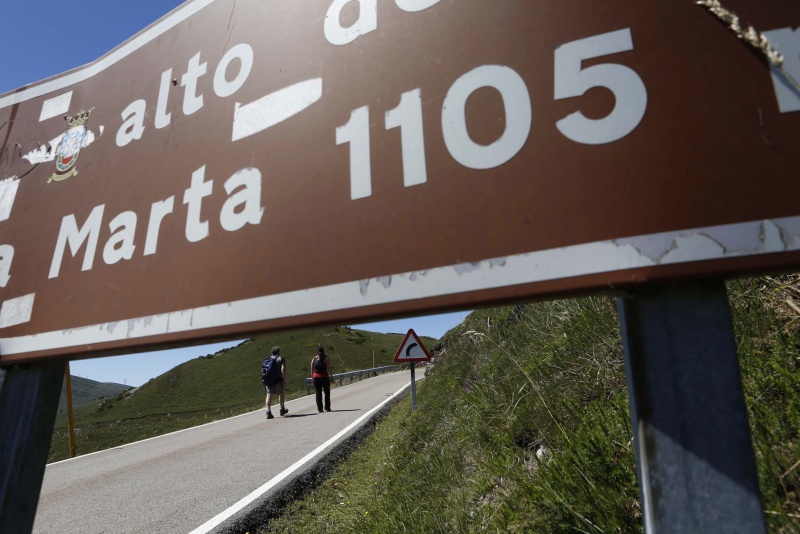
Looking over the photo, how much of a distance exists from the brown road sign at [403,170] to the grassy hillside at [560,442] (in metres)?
0.99

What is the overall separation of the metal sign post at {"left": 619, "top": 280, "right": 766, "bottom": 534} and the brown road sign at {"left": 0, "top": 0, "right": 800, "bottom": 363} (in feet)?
0.24

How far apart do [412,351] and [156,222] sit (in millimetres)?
9518

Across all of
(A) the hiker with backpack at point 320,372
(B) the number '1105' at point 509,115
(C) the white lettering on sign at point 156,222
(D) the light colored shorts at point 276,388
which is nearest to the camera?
(B) the number '1105' at point 509,115

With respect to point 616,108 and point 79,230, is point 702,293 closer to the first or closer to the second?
point 616,108

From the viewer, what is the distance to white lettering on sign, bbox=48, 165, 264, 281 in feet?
3.57

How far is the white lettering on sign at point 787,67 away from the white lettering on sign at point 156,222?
974 mm

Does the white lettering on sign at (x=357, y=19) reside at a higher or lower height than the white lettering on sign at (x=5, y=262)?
higher

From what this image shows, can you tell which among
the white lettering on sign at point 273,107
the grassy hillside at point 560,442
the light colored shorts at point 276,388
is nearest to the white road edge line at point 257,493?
the grassy hillside at point 560,442

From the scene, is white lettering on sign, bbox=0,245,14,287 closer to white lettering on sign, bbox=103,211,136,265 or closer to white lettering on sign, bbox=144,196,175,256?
white lettering on sign, bbox=103,211,136,265

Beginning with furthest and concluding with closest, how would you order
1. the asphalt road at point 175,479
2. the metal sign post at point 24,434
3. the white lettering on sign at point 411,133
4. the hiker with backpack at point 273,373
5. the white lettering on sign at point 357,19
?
the hiker with backpack at point 273,373 < the asphalt road at point 175,479 < the metal sign post at point 24,434 < the white lettering on sign at point 357,19 < the white lettering on sign at point 411,133

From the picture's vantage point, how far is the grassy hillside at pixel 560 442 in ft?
4.99

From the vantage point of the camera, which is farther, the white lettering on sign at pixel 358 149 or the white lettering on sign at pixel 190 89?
the white lettering on sign at pixel 190 89

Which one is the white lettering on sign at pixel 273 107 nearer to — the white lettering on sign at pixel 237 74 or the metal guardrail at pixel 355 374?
the white lettering on sign at pixel 237 74

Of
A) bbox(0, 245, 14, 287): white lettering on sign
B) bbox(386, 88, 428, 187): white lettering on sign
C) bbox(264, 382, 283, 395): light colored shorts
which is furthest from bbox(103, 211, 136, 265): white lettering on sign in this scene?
bbox(264, 382, 283, 395): light colored shorts
